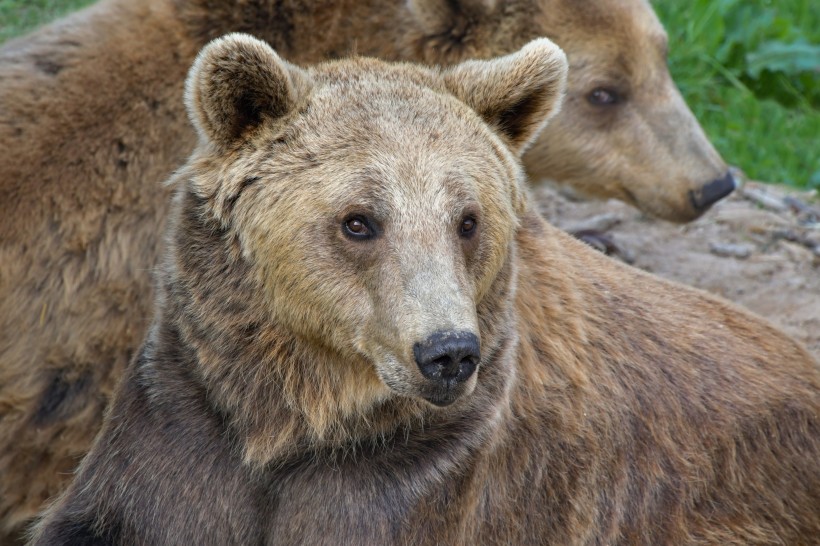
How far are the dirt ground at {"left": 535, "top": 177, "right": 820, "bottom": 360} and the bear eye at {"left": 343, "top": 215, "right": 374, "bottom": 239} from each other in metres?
4.22

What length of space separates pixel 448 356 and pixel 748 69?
8473 mm

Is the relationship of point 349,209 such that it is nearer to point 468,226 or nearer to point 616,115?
point 468,226

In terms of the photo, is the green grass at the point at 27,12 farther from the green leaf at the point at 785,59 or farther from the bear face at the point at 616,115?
the green leaf at the point at 785,59

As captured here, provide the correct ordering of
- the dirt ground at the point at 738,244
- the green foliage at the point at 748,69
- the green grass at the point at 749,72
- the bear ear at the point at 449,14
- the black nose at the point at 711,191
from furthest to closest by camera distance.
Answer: the green foliage at the point at 748,69 → the green grass at the point at 749,72 → the dirt ground at the point at 738,244 → the black nose at the point at 711,191 → the bear ear at the point at 449,14

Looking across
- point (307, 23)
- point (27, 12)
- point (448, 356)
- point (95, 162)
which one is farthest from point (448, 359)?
point (27, 12)

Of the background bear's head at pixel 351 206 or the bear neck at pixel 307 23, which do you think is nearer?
the background bear's head at pixel 351 206

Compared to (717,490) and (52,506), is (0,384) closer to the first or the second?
(52,506)

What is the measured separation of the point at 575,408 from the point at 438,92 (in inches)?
55.7

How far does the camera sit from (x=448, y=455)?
4.86 metres

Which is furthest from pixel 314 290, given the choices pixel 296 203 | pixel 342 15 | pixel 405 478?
pixel 342 15

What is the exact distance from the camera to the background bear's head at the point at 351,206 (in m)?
4.50

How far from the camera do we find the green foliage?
11.4m

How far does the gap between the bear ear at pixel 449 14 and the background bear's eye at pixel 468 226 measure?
3.22 m

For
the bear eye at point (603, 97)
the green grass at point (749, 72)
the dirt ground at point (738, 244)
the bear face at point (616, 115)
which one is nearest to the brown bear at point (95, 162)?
the bear face at point (616, 115)
